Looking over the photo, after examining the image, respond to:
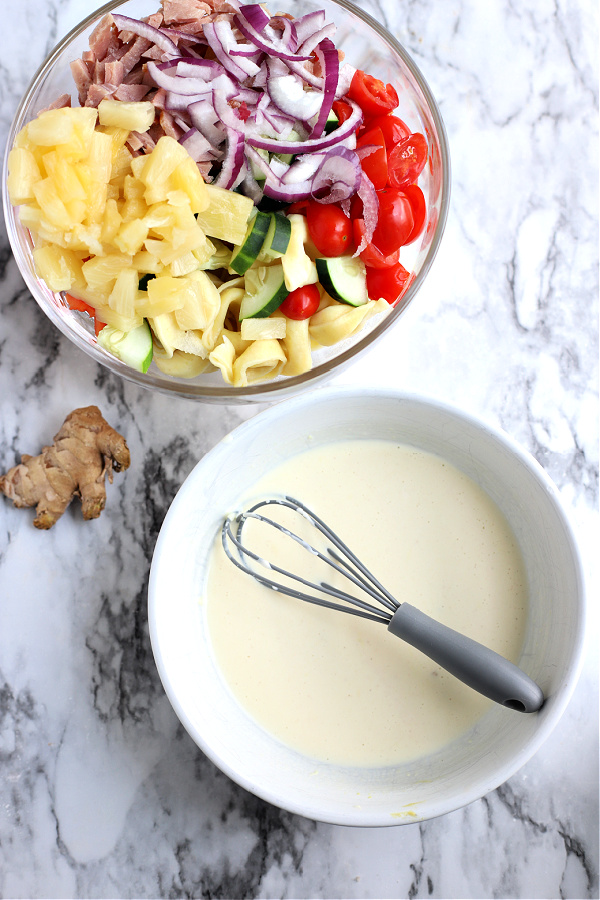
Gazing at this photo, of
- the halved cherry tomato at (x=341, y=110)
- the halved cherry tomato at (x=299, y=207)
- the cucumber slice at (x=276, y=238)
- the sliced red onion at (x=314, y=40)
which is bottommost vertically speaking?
the cucumber slice at (x=276, y=238)

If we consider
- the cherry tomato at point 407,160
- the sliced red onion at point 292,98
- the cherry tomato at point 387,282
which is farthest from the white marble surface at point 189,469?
the sliced red onion at point 292,98

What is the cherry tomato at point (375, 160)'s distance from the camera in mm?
896

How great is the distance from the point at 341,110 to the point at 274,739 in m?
0.91

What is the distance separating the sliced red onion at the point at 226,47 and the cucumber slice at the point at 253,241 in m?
0.18

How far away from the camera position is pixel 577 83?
1.24 metres

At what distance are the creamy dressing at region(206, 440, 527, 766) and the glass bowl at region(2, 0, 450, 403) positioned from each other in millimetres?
183

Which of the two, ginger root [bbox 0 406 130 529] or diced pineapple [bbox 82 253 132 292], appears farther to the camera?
ginger root [bbox 0 406 130 529]

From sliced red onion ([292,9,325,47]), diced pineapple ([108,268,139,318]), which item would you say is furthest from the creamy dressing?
sliced red onion ([292,9,325,47])

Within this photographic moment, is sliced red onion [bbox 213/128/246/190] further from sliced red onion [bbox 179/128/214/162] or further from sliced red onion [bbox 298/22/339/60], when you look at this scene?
sliced red onion [bbox 298/22/339/60]

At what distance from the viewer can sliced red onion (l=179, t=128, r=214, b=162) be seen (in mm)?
860

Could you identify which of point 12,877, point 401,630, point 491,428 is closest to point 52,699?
point 12,877

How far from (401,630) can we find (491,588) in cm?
20

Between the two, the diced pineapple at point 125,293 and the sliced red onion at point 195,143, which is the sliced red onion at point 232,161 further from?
the diced pineapple at point 125,293

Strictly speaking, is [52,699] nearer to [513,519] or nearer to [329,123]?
[513,519]
